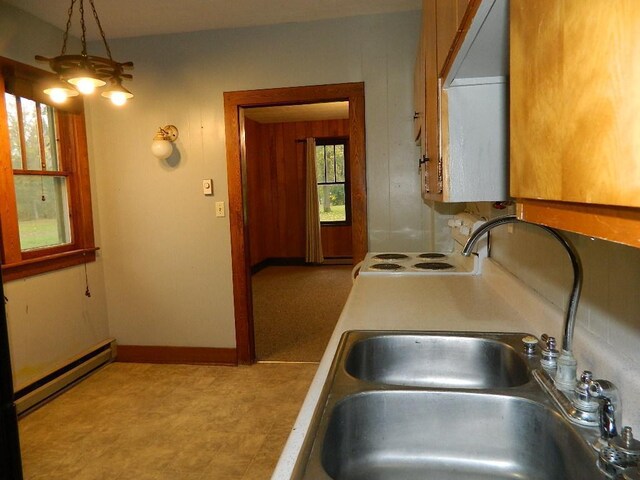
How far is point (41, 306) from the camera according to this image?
111 inches

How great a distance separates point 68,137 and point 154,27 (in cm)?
103

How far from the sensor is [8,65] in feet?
8.54

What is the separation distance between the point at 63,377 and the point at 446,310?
8.84ft

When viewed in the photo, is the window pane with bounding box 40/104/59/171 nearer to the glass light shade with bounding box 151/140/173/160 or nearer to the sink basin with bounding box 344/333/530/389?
the glass light shade with bounding box 151/140/173/160

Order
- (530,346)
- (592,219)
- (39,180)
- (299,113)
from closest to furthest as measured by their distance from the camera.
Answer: (592,219)
(530,346)
(39,180)
(299,113)

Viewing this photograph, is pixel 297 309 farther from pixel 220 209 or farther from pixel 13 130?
pixel 13 130

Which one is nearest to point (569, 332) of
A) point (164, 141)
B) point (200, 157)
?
point (200, 157)

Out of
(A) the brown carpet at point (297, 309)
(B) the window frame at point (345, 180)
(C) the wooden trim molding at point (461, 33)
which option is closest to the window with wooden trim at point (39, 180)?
(A) the brown carpet at point (297, 309)

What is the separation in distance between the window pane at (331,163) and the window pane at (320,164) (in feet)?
0.29

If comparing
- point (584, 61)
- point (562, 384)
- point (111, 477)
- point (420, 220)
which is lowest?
point (111, 477)

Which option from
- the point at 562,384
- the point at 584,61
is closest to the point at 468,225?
the point at 562,384

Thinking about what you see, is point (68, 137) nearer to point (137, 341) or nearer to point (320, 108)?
point (137, 341)

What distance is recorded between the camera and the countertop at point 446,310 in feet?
3.08

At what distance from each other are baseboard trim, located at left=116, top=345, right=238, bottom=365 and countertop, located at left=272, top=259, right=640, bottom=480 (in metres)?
1.68
